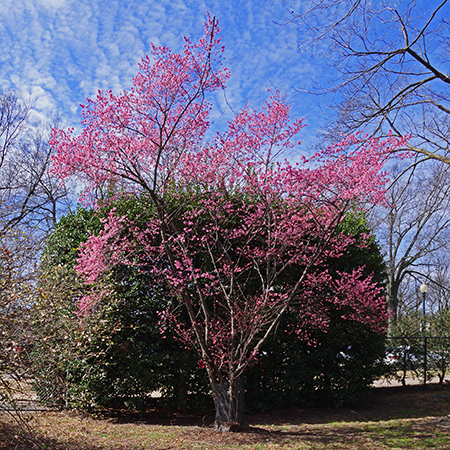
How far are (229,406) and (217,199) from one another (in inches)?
115

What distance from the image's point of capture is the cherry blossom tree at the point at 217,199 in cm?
495

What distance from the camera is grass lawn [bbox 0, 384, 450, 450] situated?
4.41 metres

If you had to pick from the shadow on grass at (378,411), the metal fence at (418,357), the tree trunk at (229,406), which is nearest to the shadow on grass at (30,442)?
the tree trunk at (229,406)

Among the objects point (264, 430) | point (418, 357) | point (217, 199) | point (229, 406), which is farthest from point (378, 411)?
point (217, 199)

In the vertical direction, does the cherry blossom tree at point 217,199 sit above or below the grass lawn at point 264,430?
above

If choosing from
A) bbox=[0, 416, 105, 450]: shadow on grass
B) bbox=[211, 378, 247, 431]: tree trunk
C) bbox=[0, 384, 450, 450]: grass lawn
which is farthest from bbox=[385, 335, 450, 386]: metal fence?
bbox=[0, 416, 105, 450]: shadow on grass

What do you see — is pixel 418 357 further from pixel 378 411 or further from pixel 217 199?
pixel 217 199

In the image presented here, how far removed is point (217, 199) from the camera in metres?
6.13

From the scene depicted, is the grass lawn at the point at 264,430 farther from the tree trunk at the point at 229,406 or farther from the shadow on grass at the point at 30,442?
the tree trunk at the point at 229,406

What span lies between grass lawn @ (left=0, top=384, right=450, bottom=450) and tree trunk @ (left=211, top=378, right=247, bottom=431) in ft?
0.52

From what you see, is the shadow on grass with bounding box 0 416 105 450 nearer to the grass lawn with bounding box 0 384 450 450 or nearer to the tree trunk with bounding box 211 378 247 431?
the grass lawn with bounding box 0 384 450 450

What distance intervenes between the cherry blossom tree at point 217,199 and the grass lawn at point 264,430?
1.98 feet

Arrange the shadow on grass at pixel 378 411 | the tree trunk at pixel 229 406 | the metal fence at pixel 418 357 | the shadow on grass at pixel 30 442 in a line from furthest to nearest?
the metal fence at pixel 418 357 < the shadow on grass at pixel 378 411 < the tree trunk at pixel 229 406 < the shadow on grass at pixel 30 442

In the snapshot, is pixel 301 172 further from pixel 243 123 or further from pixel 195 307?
pixel 195 307
